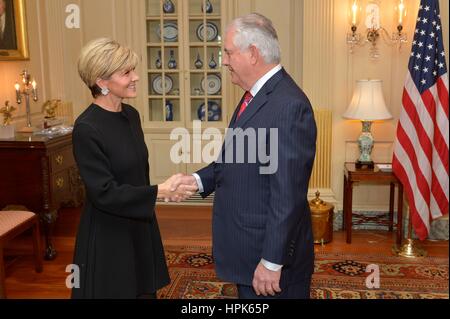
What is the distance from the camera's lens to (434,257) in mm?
4445

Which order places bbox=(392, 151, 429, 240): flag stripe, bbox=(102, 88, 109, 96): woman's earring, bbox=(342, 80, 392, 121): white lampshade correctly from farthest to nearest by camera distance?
bbox=(342, 80, 392, 121): white lampshade
bbox=(392, 151, 429, 240): flag stripe
bbox=(102, 88, 109, 96): woman's earring

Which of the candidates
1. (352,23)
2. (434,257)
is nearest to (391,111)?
(352,23)

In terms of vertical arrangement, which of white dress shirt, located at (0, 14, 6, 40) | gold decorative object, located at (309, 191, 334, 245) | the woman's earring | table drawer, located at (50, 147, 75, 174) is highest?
white dress shirt, located at (0, 14, 6, 40)

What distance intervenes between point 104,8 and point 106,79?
4.21 m

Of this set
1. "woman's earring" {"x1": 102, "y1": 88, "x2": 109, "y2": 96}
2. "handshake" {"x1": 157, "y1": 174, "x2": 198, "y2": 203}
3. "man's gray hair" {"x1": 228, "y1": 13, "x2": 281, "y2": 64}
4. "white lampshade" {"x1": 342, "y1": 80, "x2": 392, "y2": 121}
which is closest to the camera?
"man's gray hair" {"x1": 228, "y1": 13, "x2": 281, "y2": 64}

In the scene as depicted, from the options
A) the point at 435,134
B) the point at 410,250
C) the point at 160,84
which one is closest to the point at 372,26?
the point at 435,134

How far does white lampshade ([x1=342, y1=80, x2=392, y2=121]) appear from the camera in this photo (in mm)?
4570

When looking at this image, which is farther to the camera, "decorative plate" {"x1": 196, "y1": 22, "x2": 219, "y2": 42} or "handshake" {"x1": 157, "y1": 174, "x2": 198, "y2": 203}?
"decorative plate" {"x1": 196, "y1": 22, "x2": 219, "y2": 42}

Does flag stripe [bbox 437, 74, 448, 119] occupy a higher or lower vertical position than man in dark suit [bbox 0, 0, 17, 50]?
lower

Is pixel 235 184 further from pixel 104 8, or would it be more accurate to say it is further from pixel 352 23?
pixel 104 8

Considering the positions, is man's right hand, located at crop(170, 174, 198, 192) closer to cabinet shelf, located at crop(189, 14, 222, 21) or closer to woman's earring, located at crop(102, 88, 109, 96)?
woman's earring, located at crop(102, 88, 109, 96)

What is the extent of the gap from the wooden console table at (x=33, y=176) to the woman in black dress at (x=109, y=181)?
2120 mm

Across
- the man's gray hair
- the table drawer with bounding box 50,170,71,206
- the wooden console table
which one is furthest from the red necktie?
the table drawer with bounding box 50,170,71,206

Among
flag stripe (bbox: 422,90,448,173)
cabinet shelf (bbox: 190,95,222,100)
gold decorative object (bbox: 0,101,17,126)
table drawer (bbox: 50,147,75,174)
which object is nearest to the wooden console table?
table drawer (bbox: 50,147,75,174)
